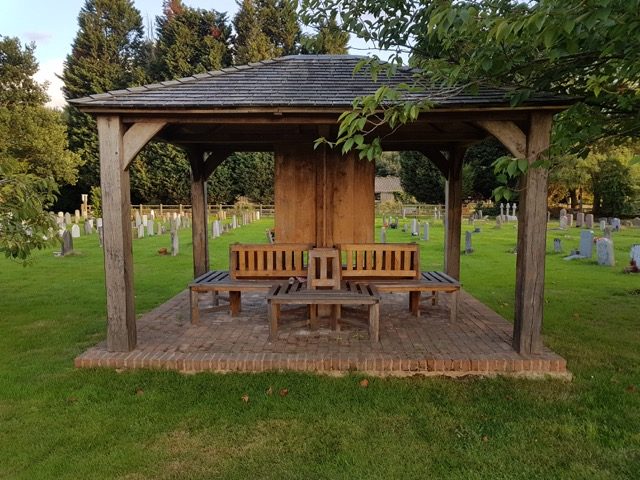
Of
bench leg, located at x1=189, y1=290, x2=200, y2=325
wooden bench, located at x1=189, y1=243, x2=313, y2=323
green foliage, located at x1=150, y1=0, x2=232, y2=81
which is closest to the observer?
bench leg, located at x1=189, y1=290, x2=200, y2=325

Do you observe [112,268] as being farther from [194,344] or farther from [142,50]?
[142,50]

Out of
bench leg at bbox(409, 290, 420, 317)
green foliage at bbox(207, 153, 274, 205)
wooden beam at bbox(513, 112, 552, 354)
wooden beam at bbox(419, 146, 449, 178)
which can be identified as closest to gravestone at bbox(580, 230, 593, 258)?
wooden beam at bbox(419, 146, 449, 178)

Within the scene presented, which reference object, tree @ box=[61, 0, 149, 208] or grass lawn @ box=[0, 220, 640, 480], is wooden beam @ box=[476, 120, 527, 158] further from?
tree @ box=[61, 0, 149, 208]

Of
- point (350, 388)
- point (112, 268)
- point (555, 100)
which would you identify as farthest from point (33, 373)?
point (555, 100)

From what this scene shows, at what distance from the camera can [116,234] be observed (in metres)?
5.32

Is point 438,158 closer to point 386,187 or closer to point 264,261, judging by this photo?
point 264,261

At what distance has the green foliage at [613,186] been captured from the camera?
102 feet

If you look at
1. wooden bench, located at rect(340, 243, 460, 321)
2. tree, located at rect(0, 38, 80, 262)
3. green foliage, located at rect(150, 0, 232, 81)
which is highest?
green foliage, located at rect(150, 0, 232, 81)

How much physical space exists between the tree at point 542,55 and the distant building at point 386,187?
161 ft

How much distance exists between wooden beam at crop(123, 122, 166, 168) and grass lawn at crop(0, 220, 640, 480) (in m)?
2.45

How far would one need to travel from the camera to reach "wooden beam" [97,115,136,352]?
5.22 m

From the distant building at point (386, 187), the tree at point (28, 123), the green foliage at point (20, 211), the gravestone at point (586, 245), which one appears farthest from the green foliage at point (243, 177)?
the green foliage at point (20, 211)

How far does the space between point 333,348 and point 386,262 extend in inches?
74.8

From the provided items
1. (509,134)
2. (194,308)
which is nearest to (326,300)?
(194,308)
